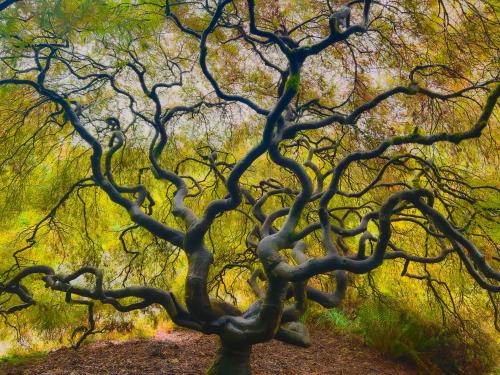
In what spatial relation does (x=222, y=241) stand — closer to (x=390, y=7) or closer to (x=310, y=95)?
(x=310, y=95)

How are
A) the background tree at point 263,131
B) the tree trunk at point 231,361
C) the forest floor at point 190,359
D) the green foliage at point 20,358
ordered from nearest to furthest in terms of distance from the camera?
the background tree at point 263,131 → the tree trunk at point 231,361 → the forest floor at point 190,359 → the green foliage at point 20,358

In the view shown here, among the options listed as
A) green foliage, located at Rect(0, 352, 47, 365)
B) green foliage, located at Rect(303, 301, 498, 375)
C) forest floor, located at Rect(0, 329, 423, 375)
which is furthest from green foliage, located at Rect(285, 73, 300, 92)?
green foliage, located at Rect(0, 352, 47, 365)

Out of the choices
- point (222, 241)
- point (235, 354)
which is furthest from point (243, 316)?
point (222, 241)

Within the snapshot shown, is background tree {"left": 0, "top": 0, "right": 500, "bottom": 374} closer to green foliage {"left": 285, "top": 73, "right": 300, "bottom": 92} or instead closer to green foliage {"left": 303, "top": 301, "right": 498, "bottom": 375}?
green foliage {"left": 285, "top": 73, "right": 300, "bottom": 92}

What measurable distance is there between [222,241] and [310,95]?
239 centimetres

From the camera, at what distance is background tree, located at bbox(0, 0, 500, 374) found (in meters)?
3.12

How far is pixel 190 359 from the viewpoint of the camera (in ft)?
17.0

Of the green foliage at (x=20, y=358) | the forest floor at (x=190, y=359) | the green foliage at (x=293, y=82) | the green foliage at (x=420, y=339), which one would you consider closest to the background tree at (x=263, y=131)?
the green foliage at (x=293, y=82)

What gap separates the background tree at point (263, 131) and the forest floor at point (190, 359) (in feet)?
2.68

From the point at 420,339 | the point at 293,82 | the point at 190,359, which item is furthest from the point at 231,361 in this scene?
the point at 420,339

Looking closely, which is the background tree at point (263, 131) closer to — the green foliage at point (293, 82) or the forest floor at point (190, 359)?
the green foliage at point (293, 82)

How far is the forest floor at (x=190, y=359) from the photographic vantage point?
15.5 ft

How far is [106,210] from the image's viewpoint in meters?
6.18

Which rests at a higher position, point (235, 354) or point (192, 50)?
point (192, 50)
